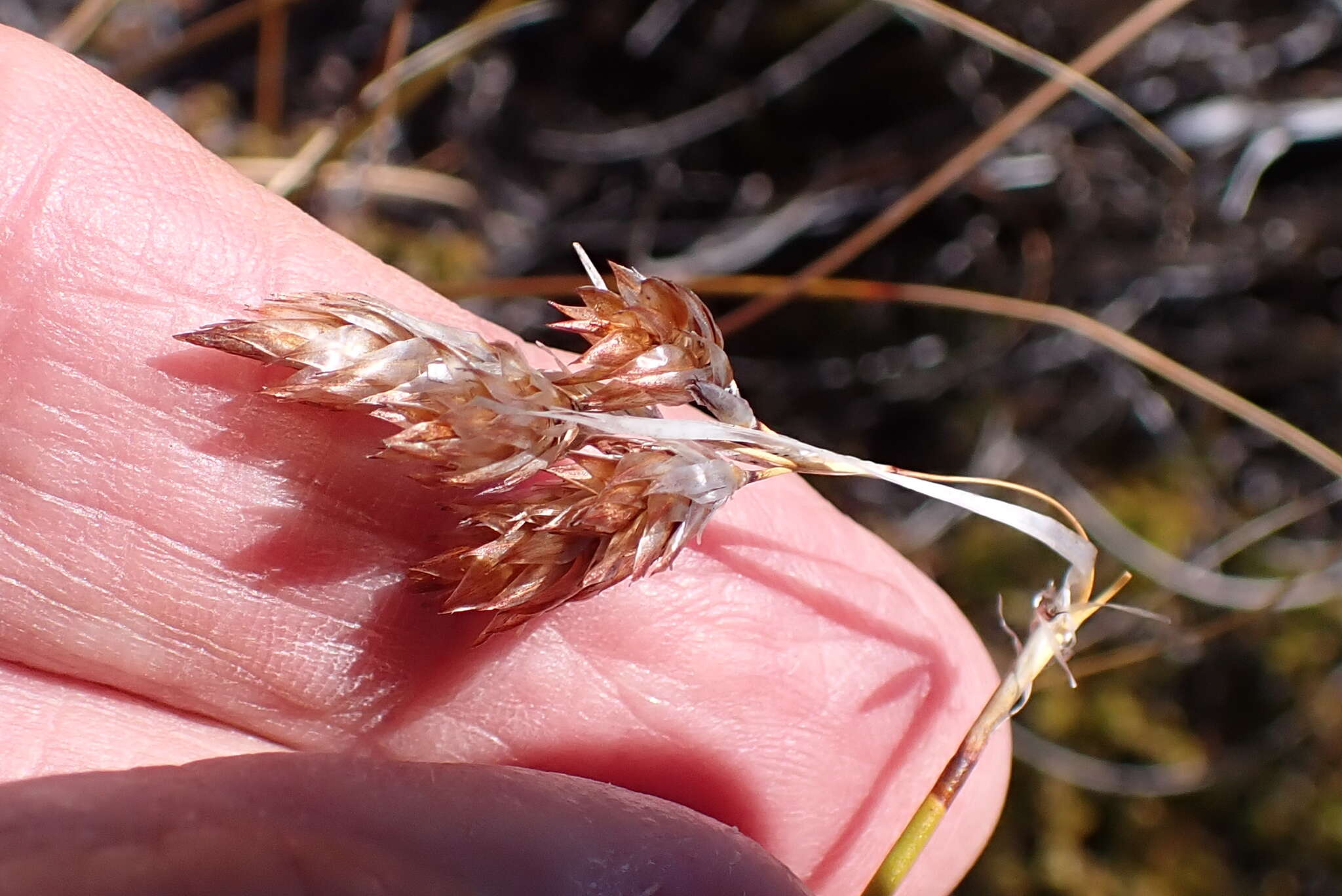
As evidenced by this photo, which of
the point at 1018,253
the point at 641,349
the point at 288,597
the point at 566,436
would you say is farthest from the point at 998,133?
the point at 288,597

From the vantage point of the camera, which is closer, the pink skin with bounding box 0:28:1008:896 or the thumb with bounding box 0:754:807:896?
the thumb with bounding box 0:754:807:896

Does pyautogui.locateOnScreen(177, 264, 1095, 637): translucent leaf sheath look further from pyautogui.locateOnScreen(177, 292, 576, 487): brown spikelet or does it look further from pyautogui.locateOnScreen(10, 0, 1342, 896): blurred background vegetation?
pyautogui.locateOnScreen(10, 0, 1342, 896): blurred background vegetation

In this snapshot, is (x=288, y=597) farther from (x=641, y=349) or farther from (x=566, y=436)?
(x=641, y=349)

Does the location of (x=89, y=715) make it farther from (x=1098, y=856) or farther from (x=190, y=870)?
(x=1098, y=856)

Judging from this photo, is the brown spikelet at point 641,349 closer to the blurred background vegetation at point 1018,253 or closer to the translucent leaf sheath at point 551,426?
the translucent leaf sheath at point 551,426

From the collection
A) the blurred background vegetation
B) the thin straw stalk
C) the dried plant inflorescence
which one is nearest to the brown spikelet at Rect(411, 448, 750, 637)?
the dried plant inflorescence

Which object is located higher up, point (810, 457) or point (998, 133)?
point (998, 133)
